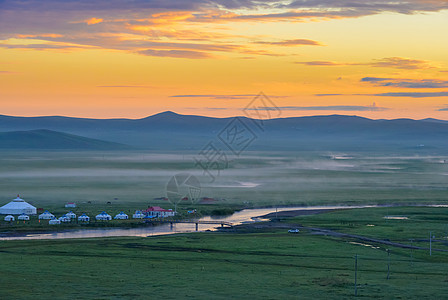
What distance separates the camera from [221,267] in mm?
65938

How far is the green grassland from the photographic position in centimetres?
5303

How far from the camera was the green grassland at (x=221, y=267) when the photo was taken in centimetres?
5303

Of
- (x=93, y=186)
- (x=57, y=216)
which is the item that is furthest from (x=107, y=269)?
(x=93, y=186)

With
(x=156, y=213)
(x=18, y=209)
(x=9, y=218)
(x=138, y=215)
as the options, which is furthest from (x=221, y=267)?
(x=18, y=209)

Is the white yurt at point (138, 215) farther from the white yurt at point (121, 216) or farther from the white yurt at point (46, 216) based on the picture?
the white yurt at point (46, 216)

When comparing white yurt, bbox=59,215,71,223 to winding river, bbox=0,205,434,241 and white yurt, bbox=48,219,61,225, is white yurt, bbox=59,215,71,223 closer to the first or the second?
white yurt, bbox=48,219,61,225

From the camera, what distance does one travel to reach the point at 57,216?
355 ft

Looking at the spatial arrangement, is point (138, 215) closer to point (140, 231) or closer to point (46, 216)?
point (140, 231)

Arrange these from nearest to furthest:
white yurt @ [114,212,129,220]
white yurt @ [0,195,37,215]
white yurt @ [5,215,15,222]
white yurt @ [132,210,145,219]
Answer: white yurt @ [5,215,15,222] → white yurt @ [0,195,37,215] → white yurt @ [114,212,129,220] → white yurt @ [132,210,145,219]

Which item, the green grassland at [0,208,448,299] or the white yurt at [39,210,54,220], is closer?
the green grassland at [0,208,448,299]

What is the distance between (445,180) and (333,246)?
129926 millimetres

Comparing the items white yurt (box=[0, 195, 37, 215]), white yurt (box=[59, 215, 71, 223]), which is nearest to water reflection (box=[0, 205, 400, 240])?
white yurt (box=[59, 215, 71, 223])

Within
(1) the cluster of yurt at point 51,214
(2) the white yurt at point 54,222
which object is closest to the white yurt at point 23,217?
(1) the cluster of yurt at point 51,214

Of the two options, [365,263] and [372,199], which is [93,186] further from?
[365,263]
